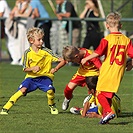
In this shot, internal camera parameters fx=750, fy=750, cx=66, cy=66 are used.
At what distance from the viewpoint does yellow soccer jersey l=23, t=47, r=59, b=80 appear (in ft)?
37.1

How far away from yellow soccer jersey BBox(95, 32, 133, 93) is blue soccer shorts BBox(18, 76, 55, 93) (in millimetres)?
1351

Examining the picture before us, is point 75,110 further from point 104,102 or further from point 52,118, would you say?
point 104,102

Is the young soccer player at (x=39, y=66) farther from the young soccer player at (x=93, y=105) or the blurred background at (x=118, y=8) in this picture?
the blurred background at (x=118, y=8)

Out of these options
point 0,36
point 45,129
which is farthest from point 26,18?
point 45,129

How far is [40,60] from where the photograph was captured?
1135cm

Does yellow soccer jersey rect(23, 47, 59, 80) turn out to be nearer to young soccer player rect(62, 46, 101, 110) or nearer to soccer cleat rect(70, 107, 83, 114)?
young soccer player rect(62, 46, 101, 110)

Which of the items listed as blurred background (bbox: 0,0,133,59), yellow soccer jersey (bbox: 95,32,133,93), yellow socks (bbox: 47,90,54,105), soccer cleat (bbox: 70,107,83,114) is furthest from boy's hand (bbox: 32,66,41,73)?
blurred background (bbox: 0,0,133,59)

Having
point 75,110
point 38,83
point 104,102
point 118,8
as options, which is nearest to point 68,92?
point 75,110

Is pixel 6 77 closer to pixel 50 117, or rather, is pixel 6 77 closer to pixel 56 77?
pixel 56 77

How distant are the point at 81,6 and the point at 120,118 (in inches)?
663

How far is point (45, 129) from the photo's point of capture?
30.7ft

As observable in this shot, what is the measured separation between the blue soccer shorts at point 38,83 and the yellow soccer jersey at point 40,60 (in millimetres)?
63

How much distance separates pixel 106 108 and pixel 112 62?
0.63 m

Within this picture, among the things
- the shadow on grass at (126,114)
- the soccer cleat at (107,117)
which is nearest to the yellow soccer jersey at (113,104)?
the shadow on grass at (126,114)
